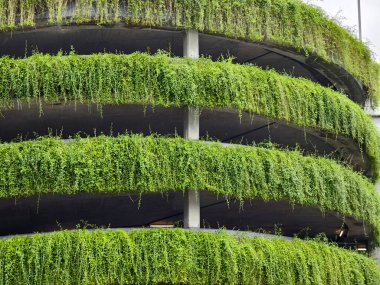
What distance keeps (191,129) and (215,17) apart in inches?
130

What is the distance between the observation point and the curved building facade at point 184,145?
25391mm

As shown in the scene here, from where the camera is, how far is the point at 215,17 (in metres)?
29.0

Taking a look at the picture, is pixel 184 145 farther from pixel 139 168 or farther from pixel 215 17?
pixel 215 17

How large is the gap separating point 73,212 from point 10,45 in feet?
16.9

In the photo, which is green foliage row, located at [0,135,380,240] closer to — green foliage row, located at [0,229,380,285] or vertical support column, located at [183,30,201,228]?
vertical support column, located at [183,30,201,228]

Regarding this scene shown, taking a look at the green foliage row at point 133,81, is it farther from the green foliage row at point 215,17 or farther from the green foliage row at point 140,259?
the green foliage row at point 140,259

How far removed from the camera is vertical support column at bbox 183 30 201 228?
26.8 m

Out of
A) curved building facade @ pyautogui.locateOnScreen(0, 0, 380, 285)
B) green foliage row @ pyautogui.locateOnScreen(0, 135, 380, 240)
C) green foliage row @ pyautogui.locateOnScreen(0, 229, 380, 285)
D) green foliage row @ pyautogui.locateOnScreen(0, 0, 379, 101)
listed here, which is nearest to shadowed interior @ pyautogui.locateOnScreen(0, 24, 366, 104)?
curved building facade @ pyautogui.locateOnScreen(0, 0, 380, 285)

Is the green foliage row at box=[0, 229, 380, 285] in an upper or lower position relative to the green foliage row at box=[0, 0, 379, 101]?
lower

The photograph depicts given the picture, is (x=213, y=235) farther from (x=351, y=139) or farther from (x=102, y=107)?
(x=351, y=139)

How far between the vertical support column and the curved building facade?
4cm

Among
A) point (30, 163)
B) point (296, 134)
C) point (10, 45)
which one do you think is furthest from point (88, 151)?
point (296, 134)

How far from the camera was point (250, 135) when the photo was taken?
32.1 m

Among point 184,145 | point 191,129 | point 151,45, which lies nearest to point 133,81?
point 191,129
